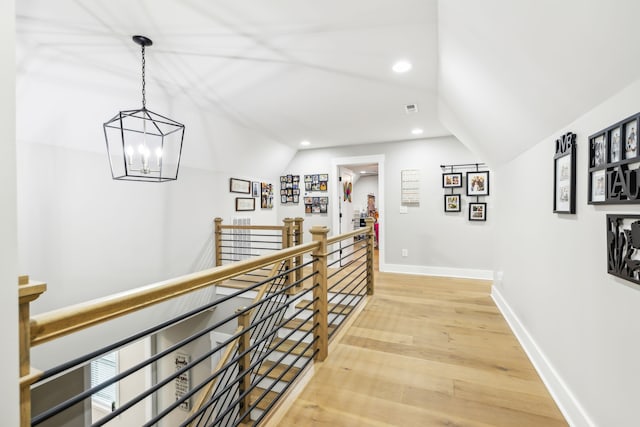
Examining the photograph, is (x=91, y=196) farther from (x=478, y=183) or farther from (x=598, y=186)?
(x=478, y=183)

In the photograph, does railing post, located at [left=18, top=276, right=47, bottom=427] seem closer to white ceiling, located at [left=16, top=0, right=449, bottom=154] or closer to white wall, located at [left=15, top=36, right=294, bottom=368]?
white ceiling, located at [left=16, top=0, right=449, bottom=154]

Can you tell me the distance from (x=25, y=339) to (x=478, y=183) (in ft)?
16.6

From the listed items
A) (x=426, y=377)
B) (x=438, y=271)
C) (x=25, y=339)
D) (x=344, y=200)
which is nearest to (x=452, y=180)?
(x=438, y=271)

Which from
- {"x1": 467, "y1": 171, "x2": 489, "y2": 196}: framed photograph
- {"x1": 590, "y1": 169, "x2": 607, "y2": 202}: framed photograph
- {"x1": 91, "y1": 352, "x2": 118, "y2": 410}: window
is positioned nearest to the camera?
{"x1": 590, "y1": 169, "x2": 607, "y2": 202}: framed photograph

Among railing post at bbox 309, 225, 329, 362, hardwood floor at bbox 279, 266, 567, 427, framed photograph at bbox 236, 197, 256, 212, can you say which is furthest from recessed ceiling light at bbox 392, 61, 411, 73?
framed photograph at bbox 236, 197, 256, 212

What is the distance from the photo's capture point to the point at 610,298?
124cm

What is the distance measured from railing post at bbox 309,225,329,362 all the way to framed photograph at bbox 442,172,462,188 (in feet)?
10.8

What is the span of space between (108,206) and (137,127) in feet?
2.83

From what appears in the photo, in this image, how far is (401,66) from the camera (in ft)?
8.27

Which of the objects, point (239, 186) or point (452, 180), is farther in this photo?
point (239, 186)

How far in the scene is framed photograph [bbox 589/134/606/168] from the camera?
1284 millimetres

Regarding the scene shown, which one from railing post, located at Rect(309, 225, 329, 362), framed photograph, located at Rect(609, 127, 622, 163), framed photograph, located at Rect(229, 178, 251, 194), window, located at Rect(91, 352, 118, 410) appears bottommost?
window, located at Rect(91, 352, 118, 410)

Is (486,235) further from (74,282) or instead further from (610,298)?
(74,282)

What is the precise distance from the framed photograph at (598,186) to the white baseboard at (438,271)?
3.62 metres
